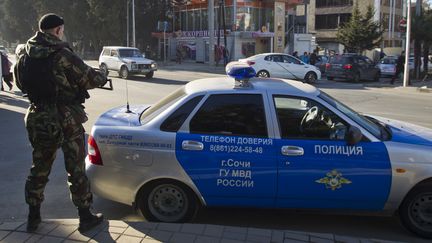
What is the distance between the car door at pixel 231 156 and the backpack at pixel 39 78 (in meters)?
1.36

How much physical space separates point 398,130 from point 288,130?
1.33 m

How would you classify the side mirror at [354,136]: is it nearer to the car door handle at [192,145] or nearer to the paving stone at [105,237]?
the car door handle at [192,145]

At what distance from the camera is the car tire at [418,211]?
192 inches

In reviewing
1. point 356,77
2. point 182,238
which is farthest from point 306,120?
point 356,77

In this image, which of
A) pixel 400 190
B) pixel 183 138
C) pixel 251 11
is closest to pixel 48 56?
pixel 183 138

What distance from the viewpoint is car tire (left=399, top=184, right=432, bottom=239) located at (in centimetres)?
487

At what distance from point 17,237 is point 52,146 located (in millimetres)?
808

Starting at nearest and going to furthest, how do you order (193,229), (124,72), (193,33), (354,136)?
(193,229) < (354,136) < (124,72) < (193,33)

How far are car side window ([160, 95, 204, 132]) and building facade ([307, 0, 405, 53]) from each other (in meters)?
66.7

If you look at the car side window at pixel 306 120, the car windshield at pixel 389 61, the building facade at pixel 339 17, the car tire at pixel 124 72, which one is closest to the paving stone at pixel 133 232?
the car side window at pixel 306 120

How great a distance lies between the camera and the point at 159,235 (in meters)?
4.23

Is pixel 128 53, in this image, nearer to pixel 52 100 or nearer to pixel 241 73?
pixel 241 73

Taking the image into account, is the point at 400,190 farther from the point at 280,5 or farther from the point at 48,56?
the point at 280,5

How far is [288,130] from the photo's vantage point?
16.2 ft
